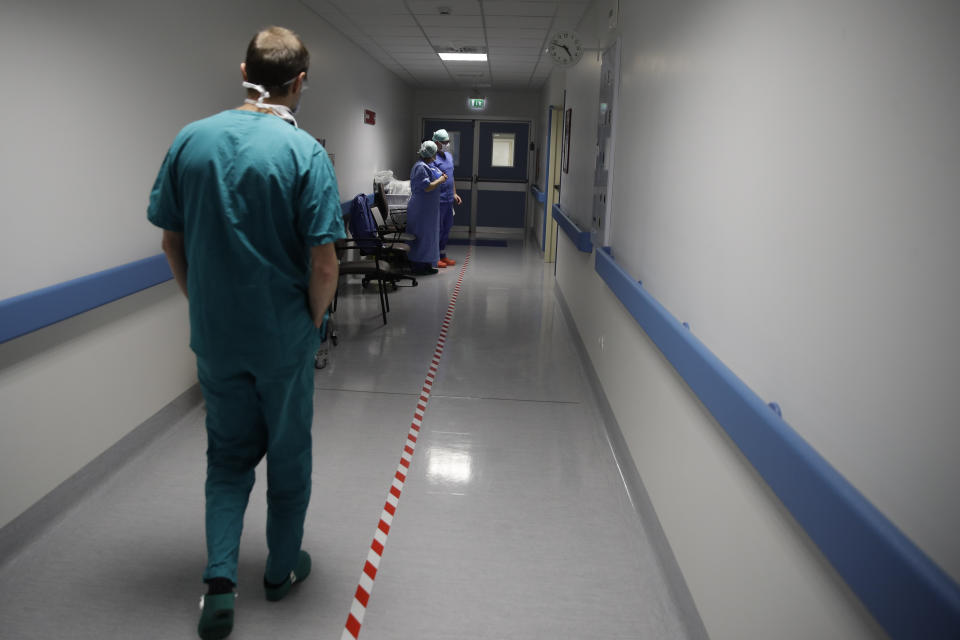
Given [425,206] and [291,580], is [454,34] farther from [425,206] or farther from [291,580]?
[291,580]

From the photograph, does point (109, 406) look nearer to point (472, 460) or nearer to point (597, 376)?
point (472, 460)

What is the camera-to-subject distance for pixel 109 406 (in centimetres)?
276

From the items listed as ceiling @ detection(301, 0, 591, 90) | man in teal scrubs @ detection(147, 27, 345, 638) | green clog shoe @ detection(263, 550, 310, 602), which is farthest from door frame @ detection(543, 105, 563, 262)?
man in teal scrubs @ detection(147, 27, 345, 638)

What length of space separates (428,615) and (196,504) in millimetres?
1148

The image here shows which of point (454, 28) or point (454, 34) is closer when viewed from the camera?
point (454, 28)

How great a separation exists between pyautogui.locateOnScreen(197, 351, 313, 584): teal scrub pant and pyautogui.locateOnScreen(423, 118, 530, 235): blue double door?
397 inches

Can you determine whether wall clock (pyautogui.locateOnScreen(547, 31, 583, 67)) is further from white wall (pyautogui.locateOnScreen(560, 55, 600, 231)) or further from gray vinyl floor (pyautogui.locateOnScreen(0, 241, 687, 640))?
gray vinyl floor (pyautogui.locateOnScreen(0, 241, 687, 640))

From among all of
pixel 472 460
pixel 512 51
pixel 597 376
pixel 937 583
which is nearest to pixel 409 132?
pixel 512 51

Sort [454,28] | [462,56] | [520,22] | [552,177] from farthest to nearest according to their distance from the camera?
[552,177] → [462,56] → [454,28] → [520,22]

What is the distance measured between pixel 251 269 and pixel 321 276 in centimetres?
19

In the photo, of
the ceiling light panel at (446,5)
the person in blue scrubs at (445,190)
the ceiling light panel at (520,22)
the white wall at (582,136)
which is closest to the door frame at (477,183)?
the person in blue scrubs at (445,190)

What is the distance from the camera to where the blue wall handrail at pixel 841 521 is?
2.88 ft

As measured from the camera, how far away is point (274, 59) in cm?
174

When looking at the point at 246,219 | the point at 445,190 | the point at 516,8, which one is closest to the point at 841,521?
the point at 246,219
